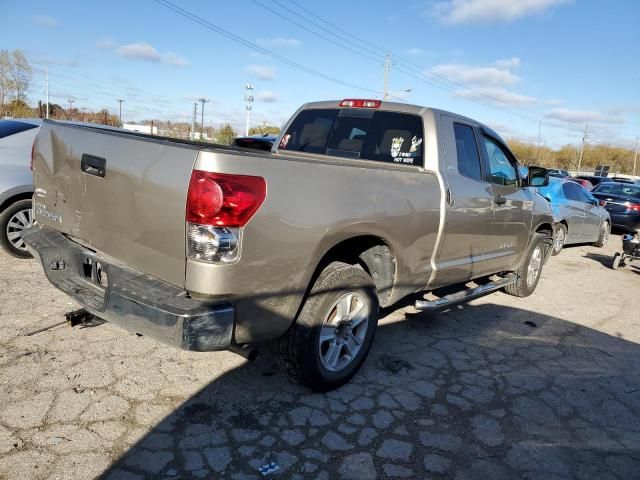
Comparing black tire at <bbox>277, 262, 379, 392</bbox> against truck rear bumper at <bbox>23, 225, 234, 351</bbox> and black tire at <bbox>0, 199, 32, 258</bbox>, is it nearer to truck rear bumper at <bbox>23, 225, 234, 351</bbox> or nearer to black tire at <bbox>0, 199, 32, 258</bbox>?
truck rear bumper at <bbox>23, 225, 234, 351</bbox>

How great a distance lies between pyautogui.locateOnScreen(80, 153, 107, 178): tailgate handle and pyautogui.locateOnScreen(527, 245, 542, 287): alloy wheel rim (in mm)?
5204

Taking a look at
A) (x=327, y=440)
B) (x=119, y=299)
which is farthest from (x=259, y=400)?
(x=119, y=299)

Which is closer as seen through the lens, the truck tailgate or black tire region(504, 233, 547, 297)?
the truck tailgate

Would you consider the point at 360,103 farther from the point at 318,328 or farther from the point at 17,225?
the point at 17,225

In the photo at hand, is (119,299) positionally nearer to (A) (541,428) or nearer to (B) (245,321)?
(B) (245,321)

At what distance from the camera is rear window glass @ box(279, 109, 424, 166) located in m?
4.10

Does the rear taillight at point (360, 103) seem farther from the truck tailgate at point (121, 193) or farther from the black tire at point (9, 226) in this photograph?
the black tire at point (9, 226)

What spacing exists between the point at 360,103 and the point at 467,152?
111cm

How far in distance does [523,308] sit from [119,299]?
16.0 feet

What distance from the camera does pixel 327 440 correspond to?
9.11 feet

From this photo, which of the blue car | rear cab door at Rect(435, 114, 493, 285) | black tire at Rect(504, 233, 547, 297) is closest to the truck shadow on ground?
rear cab door at Rect(435, 114, 493, 285)

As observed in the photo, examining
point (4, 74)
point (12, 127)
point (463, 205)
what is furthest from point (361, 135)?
point (4, 74)

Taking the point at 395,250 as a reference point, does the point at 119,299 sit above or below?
below

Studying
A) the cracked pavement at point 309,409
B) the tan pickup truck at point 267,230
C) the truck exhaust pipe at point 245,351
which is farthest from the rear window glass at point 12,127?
the truck exhaust pipe at point 245,351
